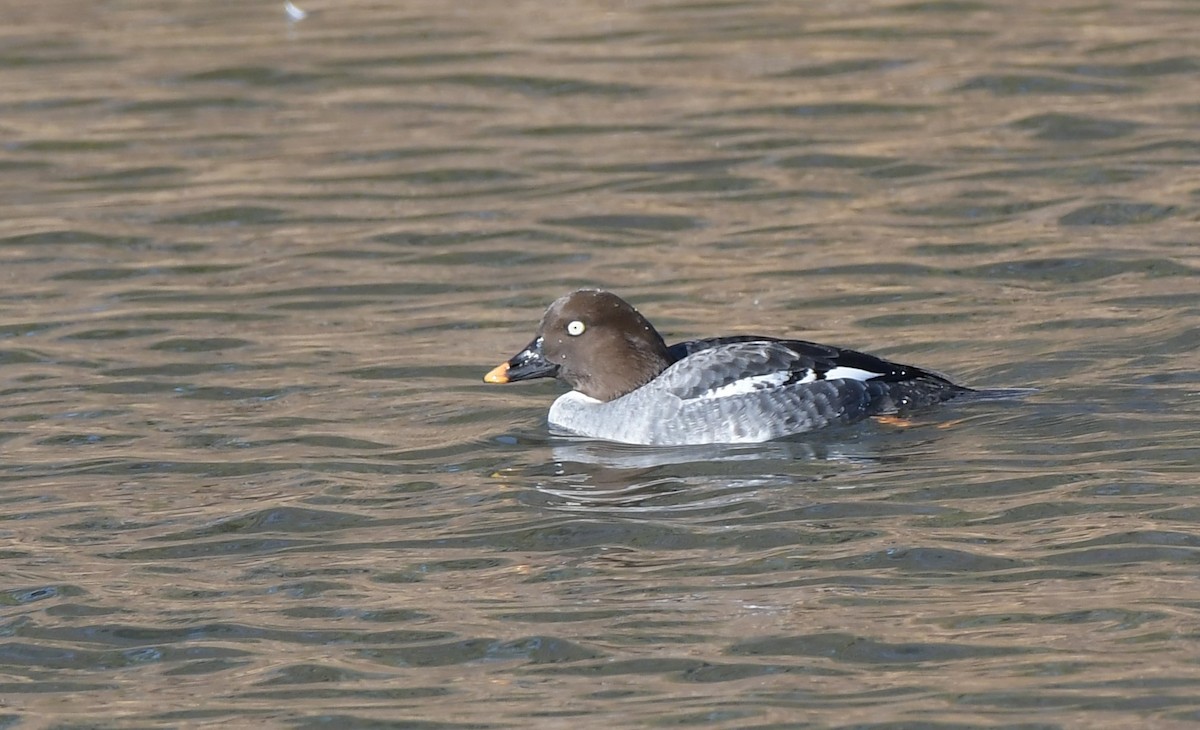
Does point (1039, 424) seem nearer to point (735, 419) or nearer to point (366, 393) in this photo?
point (735, 419)

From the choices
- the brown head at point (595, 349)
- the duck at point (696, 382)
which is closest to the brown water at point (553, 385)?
the duck at point (696, 382)

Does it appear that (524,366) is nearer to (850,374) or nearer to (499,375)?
(499,375)

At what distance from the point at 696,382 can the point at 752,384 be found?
0.82 ft

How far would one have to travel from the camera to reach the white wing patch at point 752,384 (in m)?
8.88

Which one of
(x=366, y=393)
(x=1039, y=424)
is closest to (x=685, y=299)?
(x=366, y=393)

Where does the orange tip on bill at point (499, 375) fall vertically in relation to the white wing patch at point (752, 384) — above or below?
above

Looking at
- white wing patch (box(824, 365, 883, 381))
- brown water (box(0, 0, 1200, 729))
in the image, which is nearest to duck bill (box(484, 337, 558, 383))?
brown water (box(0, 0, 1200, 729))

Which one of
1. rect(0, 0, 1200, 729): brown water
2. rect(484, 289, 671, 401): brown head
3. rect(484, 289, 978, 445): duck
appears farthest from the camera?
rect(484, 289, 671, 401): brown head

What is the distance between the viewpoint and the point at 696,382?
29.4 feet

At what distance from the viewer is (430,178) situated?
13500mm

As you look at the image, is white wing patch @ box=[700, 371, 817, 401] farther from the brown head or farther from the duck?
the brown head

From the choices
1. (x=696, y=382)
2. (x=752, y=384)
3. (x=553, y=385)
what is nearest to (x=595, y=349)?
(x=696, y=382)

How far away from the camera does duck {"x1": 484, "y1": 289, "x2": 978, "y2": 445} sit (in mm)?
8852

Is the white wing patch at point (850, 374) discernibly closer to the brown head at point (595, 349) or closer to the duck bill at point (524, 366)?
the brown head at point (595, 349)
